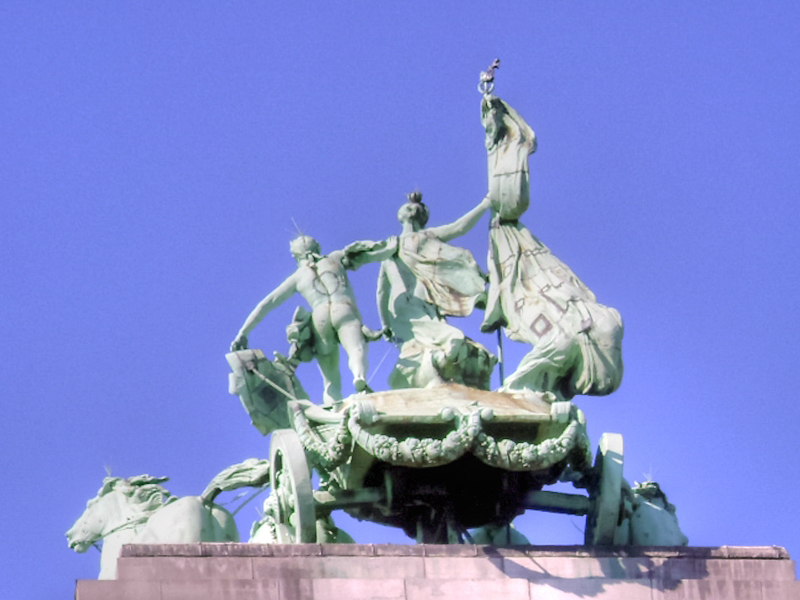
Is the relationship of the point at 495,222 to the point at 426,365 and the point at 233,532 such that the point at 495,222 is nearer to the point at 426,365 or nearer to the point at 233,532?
the point at 426,365

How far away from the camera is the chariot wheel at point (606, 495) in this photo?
38.7m

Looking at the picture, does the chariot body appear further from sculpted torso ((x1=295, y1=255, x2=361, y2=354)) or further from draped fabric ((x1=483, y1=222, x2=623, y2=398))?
sculpted torso ((x1=295, y1=255, x2=361, y2=354))

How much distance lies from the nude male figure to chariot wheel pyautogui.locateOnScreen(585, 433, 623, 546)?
385 cm

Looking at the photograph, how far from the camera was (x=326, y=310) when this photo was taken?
41.8 metres

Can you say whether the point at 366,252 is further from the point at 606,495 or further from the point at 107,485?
the point at 606,495

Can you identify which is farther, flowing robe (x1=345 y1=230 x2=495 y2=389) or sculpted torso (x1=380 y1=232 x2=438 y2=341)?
sculpted torso (x1=380 y1=232 x2=438 y2=341)

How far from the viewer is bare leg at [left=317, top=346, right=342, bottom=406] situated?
4203cm

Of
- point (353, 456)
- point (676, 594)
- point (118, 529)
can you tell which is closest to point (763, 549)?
point (676, 594)

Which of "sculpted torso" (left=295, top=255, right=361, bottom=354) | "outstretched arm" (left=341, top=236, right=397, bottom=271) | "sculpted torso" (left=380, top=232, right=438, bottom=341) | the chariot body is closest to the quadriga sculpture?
the chariot body

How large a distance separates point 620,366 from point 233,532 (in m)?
5.19

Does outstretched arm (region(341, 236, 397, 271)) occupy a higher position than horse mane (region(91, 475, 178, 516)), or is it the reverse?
outstretched arm (region(341, 236, 397, 271))

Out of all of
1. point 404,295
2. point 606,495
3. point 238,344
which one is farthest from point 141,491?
point 606,495

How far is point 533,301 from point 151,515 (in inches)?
215

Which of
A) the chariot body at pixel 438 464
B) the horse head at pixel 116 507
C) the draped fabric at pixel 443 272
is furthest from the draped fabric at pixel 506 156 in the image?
the horse head at pixel 116 507
